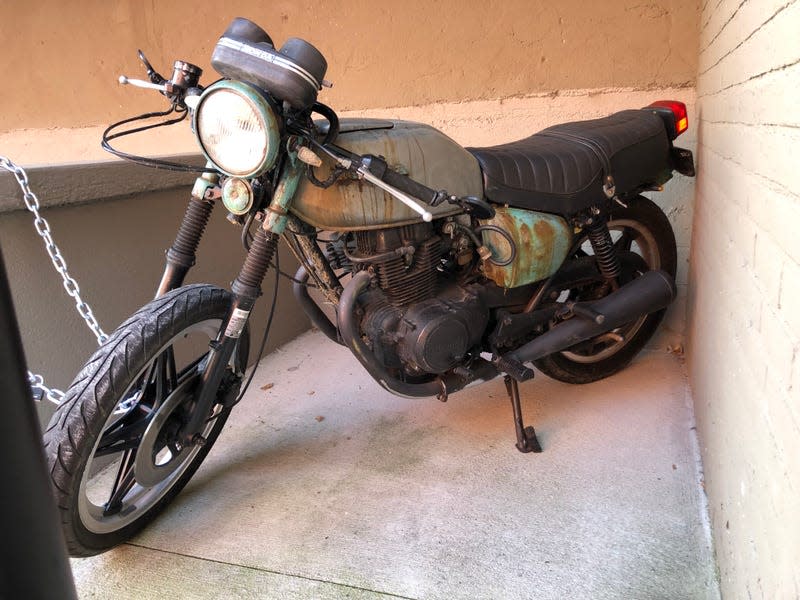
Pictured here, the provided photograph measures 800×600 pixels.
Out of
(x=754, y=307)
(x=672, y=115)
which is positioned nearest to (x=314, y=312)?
(x=754, y=307)

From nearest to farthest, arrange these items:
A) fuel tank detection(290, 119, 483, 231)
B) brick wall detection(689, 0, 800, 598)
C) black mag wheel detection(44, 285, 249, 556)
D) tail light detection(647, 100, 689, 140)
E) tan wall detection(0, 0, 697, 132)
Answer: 1. brick wall detection(689, 0, 800, 598)
2. black mag wheel detection(44, 285, 249, 556)
3. fuel tank detection(290, 119, 483, 231)
4. tail light detection(647, 100, 689, 140)
5. tan wall detection(0, 0, 697, 132)

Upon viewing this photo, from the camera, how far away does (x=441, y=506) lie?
1907 mm

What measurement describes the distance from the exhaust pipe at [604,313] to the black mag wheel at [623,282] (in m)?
0.21

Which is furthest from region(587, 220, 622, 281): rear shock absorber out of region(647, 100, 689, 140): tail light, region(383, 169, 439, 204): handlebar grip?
region(383, 169, 439, 204): handlebar grip

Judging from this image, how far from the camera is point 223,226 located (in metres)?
2.94

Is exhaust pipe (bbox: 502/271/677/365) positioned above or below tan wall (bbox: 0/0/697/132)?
below

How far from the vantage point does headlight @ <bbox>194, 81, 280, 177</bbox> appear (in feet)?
4.75

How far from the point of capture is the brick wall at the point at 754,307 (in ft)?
3.15

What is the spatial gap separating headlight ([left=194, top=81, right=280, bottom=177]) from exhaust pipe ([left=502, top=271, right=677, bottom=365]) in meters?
1.10

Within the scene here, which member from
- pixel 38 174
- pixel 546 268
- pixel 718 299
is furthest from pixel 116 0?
pixel 718 299

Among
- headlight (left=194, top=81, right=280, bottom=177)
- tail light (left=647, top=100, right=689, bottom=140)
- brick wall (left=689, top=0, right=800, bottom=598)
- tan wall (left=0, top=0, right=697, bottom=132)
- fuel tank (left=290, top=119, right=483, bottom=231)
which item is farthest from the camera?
tan wall (left=0, top=0, right=697, bottom=132)

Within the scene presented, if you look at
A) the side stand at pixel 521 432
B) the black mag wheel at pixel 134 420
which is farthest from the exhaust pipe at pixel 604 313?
the black mag wheel at pixel 134 420

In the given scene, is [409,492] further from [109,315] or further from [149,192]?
[149,192]

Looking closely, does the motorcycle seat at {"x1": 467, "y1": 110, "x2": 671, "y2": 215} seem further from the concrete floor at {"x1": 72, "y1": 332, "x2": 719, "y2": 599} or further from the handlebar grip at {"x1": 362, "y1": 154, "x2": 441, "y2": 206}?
the concrete floor at {"x1": 72, "y1": 332, "x2": 719, "y2": 599}
